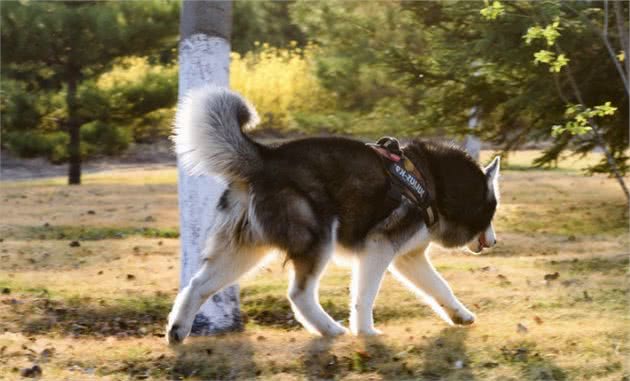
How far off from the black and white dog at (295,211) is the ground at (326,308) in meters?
0.40

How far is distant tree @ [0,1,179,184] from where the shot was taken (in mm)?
20953

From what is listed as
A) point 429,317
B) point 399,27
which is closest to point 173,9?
point 399,27

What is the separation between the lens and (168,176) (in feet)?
86.3

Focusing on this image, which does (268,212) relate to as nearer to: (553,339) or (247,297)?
(553,339)

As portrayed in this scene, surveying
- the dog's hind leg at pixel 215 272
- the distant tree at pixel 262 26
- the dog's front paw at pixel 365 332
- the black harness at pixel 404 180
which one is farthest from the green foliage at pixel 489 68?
the distant tree at pixel 262 26

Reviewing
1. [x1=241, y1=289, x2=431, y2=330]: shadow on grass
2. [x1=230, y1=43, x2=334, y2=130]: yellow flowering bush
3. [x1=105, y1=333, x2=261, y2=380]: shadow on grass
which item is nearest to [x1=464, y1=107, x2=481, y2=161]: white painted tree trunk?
[x1=241, y1=289, x2=431, y2=330]: shadow on grass

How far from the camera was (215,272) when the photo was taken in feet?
21.7

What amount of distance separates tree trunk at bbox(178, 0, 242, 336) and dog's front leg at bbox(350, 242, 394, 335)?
4.07 feet

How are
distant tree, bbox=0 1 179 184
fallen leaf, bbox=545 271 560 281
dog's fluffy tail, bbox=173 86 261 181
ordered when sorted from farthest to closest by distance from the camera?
distant tree, bbox=0 1 179 184 → fallen leaf, bbox=545 271 560 281 → dog's fluffy tail, bbox=173 86 261 181

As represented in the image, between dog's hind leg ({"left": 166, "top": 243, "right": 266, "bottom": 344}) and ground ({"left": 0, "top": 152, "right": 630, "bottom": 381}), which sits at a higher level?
dog's hind leg ({"left": 166, "top": 243, "right": 266, "bottom": 344})

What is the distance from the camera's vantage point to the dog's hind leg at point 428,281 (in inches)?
291

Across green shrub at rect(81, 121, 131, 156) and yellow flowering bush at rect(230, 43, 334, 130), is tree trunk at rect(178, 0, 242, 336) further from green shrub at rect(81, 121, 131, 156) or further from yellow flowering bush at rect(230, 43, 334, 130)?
yellow flowering bush at rect(230, 43, 334, 130)

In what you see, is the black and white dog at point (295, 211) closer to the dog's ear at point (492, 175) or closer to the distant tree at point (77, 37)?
the dog's ear at point (492, 175)

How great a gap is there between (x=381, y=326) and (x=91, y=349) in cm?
230
